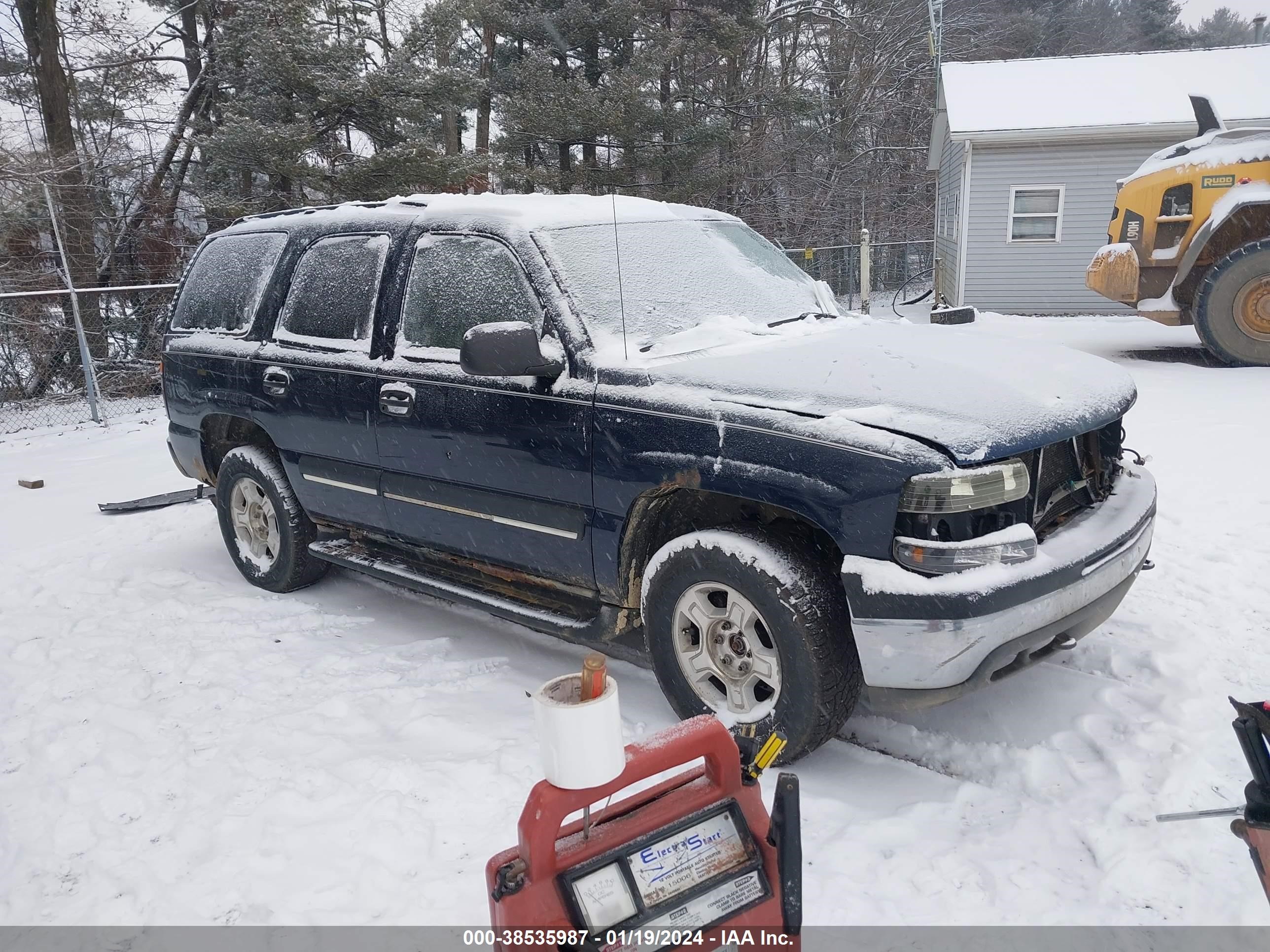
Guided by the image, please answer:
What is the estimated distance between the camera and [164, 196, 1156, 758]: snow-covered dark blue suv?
273cm

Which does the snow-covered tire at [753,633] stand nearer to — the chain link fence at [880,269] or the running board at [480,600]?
the running board at [480,600]

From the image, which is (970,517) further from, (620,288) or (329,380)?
(329,380)

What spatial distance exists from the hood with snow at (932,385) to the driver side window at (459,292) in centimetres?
73

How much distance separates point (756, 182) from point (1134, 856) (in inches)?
983

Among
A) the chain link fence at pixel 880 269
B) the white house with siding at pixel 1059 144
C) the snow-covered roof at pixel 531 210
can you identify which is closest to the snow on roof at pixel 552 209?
the snow-covered roof at pixel 531 210

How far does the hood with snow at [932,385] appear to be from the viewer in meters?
2.74

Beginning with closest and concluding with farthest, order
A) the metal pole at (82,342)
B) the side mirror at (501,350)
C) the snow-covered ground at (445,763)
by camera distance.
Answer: the snow-covered ground at (445,763), the side mirror at (501,350), the metal pole at (82,342)

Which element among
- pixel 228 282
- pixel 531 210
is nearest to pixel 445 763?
pixel 531 210

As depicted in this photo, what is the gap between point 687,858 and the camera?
1.93m

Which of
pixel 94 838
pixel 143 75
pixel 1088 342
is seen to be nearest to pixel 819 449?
pixel 94 838

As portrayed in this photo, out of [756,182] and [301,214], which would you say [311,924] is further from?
[756,182]

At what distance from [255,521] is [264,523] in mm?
80

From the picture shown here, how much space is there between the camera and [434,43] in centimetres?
1524

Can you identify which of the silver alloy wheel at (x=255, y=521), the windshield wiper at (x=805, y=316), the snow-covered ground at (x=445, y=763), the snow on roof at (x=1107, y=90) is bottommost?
the snow-covered ground at (x=445, y=763)
